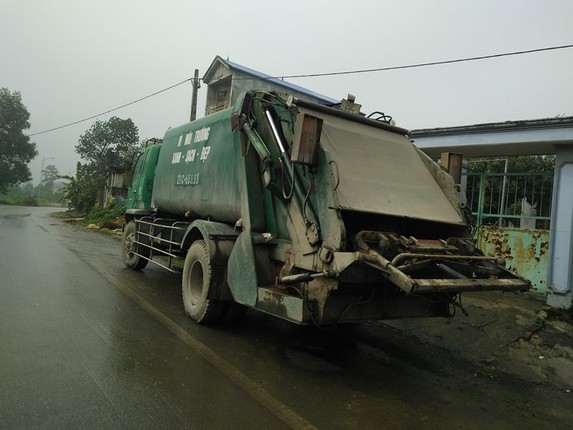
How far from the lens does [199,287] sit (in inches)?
238

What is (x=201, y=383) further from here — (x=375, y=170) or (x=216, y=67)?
(x=216, y=67)

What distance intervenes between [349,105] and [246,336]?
319 centimetres

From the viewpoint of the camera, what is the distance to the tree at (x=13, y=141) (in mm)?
52844

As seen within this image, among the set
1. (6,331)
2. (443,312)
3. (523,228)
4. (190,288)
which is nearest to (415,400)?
(443,312)

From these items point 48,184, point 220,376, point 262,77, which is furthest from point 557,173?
point 48,184

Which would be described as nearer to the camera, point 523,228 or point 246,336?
point 246,336

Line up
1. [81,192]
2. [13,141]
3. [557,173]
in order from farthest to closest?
[13,141]
[81,192]
[557,173]

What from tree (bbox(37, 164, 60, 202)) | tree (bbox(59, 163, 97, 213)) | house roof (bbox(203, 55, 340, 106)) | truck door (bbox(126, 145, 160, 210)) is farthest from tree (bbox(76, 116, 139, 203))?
tree (bbox(37, 164, 60, 202))

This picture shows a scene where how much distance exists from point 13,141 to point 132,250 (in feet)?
176

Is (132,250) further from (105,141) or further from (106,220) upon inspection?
(105,141)

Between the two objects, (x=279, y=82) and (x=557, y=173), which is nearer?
(x=557, y=173)

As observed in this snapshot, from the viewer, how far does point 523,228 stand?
332 inches

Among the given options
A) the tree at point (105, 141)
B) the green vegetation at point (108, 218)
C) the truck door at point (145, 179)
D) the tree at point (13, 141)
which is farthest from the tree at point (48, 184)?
the truck door at point (145, 179)

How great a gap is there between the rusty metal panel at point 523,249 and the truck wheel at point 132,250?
6.87 metres
